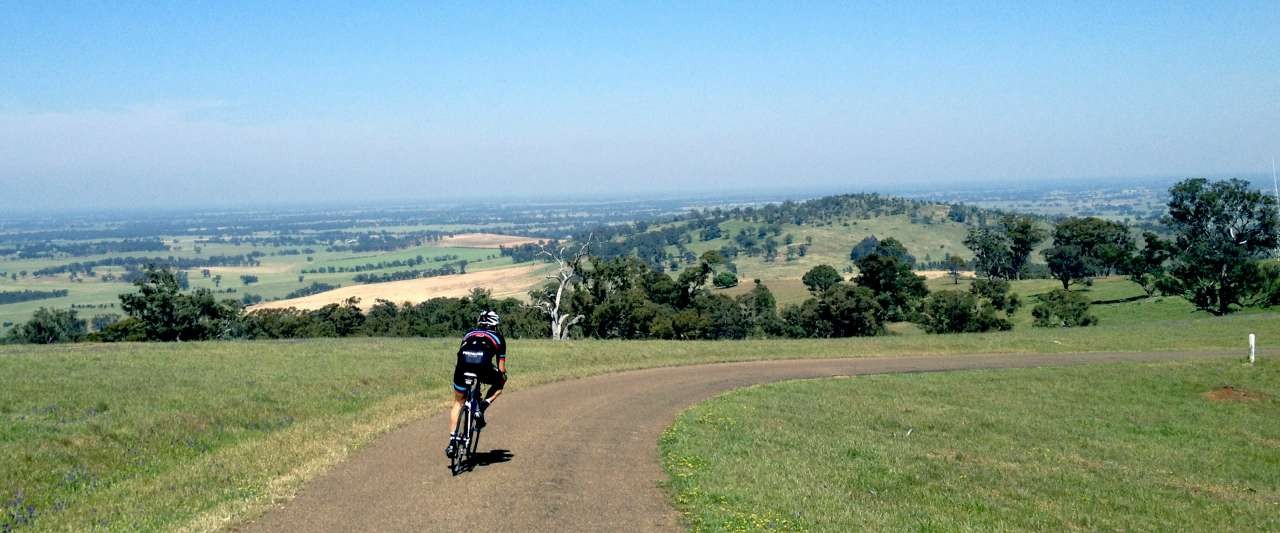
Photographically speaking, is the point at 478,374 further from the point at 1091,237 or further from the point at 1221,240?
the point at 1091,237

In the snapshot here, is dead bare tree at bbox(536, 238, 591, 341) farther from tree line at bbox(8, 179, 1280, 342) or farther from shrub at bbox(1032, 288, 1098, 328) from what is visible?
shrub at bbox(1032, 288, 1098, 328)

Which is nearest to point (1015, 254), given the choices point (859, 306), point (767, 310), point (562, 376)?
point (767, 310)

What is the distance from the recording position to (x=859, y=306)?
3406 inches

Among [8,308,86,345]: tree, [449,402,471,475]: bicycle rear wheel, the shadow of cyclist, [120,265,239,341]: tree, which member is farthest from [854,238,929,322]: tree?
[449,402,471,475]: bicycle rear wheel

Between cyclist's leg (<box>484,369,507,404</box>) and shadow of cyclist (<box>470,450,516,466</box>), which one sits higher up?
cyclist's leg (<box>484,369,507,404</box>)

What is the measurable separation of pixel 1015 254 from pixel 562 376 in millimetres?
111846

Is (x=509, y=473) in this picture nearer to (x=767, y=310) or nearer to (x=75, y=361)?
(x=75, y=361)

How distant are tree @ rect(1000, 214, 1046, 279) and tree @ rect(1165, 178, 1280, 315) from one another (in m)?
35.3

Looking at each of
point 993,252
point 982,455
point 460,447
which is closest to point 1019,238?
point 993,252

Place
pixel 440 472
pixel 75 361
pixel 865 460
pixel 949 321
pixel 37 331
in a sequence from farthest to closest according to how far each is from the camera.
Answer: pixel 949 321
pixel 37 331
pixel 75 361
pixel 865 460
pixel 440 472

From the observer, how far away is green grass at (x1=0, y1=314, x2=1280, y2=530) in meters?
12.9

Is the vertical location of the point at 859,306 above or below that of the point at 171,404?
below

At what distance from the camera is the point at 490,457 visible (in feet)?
49.1

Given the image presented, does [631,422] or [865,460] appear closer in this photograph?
[865,460]
